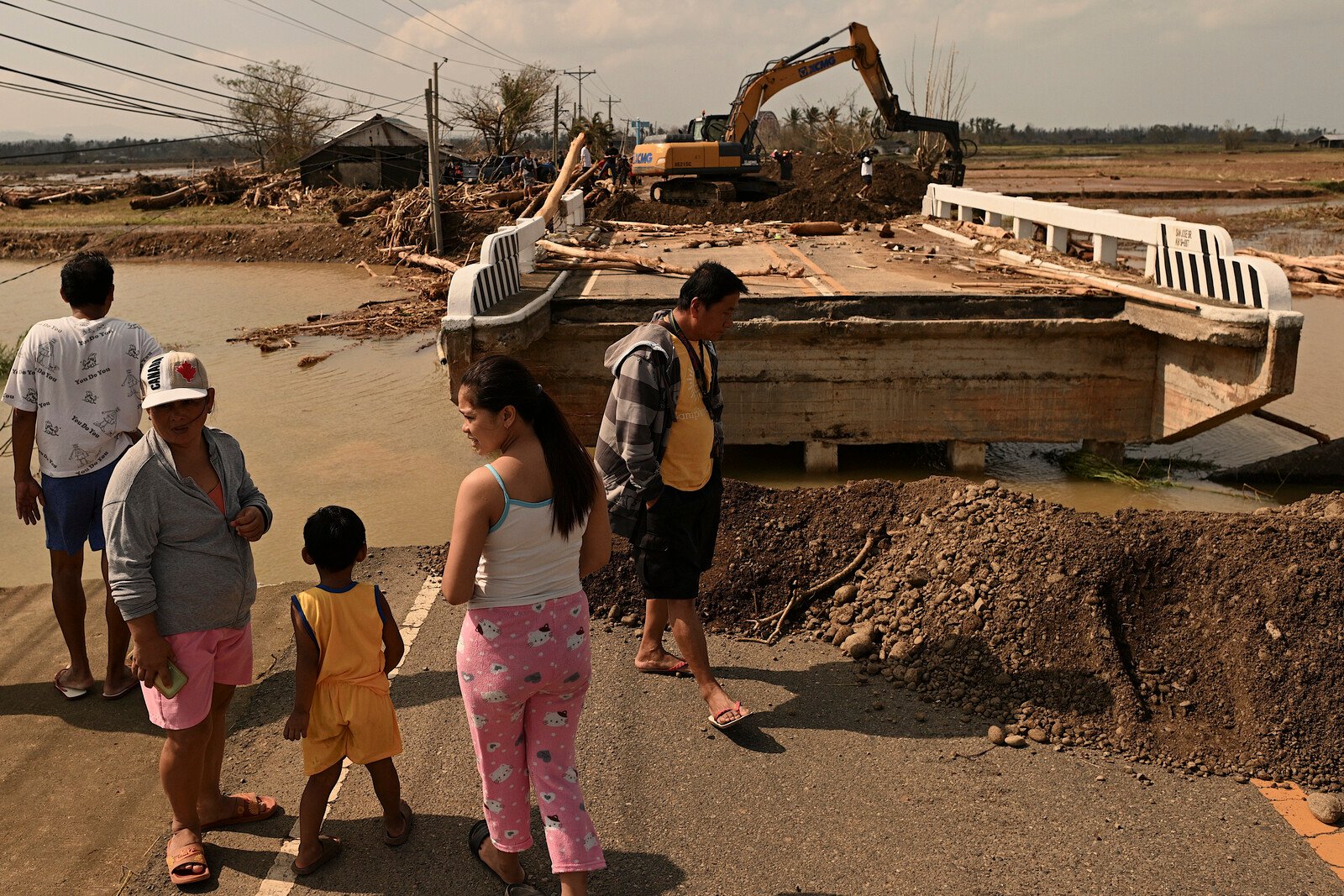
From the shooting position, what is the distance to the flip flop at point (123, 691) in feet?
15.0

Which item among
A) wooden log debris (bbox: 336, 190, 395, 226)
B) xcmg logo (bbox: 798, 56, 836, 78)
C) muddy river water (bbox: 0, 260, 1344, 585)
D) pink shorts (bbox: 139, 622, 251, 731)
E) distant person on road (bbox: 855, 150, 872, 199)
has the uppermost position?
xcmg logo (bbox: 798, 56, 836, 78)

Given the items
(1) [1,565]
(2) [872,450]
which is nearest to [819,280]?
(2) [872,450]

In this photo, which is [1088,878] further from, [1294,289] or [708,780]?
[1294,289]

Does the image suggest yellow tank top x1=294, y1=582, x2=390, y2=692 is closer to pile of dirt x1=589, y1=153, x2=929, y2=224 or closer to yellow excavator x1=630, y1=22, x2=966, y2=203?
pile of dirt x1=589, y1=153, x2=929, y2=224

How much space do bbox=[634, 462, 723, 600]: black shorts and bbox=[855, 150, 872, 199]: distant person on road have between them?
2266 cm

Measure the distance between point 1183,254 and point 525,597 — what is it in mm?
7537

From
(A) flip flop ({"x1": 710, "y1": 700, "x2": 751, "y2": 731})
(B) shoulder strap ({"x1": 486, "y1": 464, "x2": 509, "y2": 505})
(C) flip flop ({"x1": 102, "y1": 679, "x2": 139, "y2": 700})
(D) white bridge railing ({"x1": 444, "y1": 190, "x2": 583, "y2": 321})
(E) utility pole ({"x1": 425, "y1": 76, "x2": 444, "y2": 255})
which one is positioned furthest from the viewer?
(E) utility pole ({"x1": 425, "y1": 76, "x2": 444, "y2": 255})

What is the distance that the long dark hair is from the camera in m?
2.87

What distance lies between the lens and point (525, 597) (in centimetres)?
296

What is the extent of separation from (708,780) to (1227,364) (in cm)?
563

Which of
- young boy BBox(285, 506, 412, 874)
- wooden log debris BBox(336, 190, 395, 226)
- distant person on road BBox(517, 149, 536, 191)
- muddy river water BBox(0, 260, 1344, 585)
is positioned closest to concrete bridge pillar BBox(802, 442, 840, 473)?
muddy river water BBox(0, 260, 1344, 585)

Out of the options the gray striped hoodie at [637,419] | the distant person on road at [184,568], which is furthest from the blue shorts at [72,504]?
the gray striped hoodie at [637,419]

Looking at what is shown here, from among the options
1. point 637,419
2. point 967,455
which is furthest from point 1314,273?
point 637,419

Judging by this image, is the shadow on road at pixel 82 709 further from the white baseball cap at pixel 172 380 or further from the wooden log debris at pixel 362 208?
the wooden log debris at pixel 362 208
